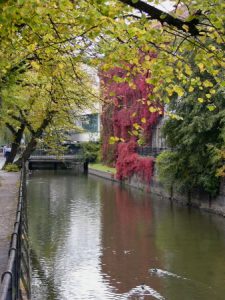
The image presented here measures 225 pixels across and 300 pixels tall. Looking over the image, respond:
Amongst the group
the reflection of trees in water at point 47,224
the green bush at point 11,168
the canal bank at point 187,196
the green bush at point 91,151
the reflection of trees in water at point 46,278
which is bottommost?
the reflection of trees in water at point 46,278

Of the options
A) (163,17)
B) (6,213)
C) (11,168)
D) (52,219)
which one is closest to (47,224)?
(52,219)

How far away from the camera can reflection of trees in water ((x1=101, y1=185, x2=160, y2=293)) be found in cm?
1481

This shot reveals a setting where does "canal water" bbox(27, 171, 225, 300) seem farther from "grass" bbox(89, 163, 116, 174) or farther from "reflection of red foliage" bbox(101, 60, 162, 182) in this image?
"grass" bbox(89, 163, 116, 174)

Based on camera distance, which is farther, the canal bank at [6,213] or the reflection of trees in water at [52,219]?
the reflection of trees in water at [52,219]

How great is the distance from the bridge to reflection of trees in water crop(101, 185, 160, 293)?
90.5ft

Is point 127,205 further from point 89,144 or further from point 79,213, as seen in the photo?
point 89,144

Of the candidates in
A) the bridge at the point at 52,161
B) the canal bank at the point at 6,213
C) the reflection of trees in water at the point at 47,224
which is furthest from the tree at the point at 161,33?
the bridge at the point at 52,161

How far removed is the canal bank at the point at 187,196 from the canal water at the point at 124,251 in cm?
88

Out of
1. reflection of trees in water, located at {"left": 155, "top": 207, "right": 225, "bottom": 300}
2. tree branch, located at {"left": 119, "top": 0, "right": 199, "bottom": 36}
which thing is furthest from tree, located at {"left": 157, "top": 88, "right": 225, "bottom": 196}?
tree branch, located at {"left": 119, "top": 0, "right": 199, "bottom": 36}

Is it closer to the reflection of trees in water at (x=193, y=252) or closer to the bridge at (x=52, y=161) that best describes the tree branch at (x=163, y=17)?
the reflection of trees in water at (x=193, y=252)

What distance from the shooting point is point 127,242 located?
64.2ft

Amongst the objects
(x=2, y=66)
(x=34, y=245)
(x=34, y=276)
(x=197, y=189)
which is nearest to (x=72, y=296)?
(x=34, y=276)

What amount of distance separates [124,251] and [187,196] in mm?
12823

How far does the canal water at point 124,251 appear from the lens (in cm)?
1370
